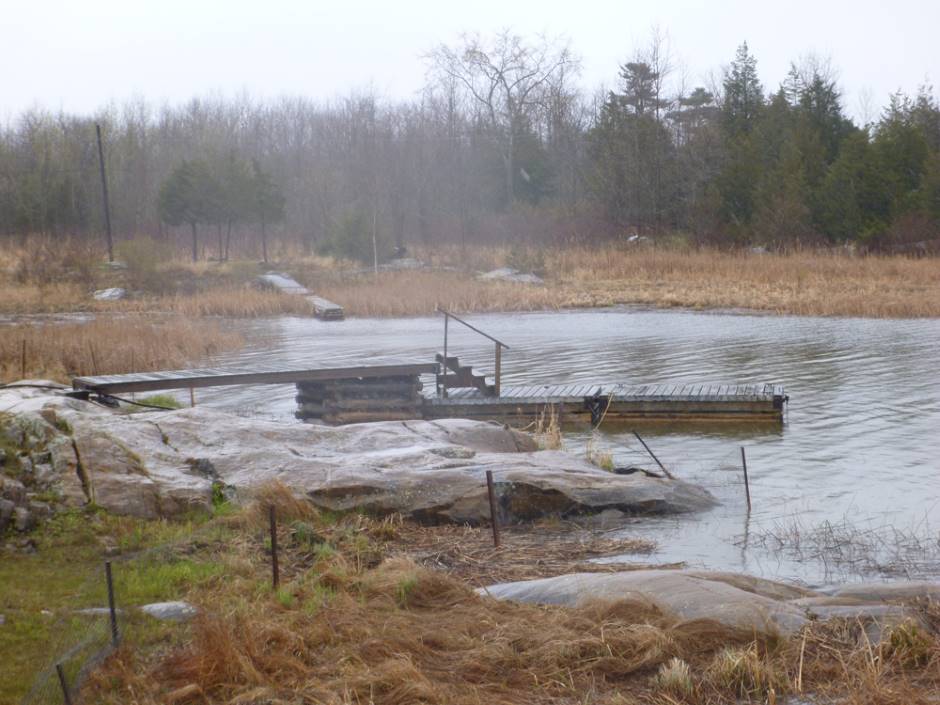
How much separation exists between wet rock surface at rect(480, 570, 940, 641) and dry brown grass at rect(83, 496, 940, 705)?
0.12 m

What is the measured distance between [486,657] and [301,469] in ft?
13.9

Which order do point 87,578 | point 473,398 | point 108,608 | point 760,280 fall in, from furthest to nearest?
point 760,280 → point 473,398 → point 87,578 → point 108,608

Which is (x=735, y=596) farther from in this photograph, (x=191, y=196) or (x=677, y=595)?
(x=191, y=196)

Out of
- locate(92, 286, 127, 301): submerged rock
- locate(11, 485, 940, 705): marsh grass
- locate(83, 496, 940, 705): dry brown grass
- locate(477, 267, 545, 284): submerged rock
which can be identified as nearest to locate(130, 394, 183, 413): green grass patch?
locate(11, 485, 940, 705): marsh grass

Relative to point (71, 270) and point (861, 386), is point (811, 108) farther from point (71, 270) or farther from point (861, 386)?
point (861, 386)

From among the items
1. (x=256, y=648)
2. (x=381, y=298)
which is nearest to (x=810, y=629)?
(x=256, y=648)

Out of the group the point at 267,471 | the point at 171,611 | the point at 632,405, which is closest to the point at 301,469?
the point at 267,471

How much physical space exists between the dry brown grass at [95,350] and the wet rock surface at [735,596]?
1212cm

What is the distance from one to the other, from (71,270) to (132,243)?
2.36m

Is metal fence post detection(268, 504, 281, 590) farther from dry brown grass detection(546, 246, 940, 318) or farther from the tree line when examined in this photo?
the tree line

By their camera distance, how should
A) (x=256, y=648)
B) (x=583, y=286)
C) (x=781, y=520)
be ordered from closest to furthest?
1. (x=256, y=648)
2. (x=781, y=520)
3. (x=583, y=286)

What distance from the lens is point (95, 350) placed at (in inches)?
741

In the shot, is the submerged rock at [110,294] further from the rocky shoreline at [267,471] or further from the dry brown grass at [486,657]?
the dry brown grass at [486,657]

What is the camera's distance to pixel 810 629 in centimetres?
588
